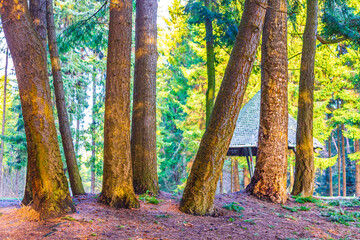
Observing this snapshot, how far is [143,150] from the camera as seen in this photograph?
6684mm

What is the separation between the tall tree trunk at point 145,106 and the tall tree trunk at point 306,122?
4.28 m

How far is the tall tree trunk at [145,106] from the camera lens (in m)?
6.61

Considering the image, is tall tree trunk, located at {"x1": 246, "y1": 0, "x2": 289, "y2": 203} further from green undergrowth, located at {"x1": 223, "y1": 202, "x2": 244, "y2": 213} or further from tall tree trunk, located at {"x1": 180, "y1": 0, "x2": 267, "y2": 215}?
tall tree trunk, located at {"x1": 180, "y1": 0, "x2": 267, "y2": 215}

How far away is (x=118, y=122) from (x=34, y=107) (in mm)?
1466

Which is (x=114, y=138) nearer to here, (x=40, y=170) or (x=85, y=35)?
(x=40, y=170)

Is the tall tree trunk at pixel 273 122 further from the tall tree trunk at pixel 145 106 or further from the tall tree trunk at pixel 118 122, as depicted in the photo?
the tall tree trunk at pixel 118 122

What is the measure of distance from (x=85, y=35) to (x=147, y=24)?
254cm

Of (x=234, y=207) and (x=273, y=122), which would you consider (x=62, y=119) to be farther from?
(x=273, y=122)

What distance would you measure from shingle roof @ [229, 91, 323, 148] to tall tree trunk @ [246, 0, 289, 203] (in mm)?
4665

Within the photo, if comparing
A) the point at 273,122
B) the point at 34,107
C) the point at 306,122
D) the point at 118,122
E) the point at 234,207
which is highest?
the point at 306,122

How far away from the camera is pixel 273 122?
7.35 m

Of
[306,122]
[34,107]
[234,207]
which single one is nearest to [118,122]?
[34,107]

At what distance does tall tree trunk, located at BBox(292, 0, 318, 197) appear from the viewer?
8.40 m

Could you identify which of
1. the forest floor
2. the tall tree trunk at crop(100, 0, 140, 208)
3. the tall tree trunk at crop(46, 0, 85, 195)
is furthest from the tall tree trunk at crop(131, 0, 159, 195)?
the tall tree trunk at crop(46, 0, 85, 195)
